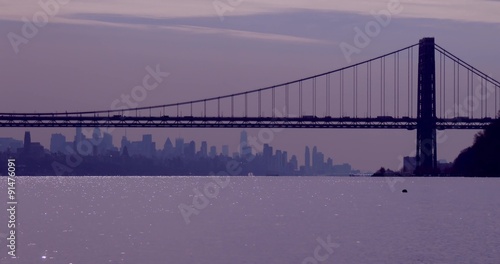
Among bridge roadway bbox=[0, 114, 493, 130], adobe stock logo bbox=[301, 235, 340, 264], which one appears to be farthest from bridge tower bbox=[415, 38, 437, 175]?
adobe stock logo bbox=[301, 235, 340, 264]

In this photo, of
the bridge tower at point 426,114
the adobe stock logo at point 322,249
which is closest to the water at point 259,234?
the adobe stock logo at point 322,249

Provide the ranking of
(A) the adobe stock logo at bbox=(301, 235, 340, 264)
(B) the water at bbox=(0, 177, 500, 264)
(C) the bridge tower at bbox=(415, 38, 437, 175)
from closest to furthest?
(A) the adobe stock logo at bbox=(301, 235, 340, 264)
(B) the water at bbox=(0, 177, 500, 264)
(C) the bridge tower at bbox=(415, 38, 437, 175)

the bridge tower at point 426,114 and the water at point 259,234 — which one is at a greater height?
the bridge tower at point 426,114

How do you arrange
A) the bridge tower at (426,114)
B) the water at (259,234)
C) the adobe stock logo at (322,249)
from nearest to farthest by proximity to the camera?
1. the adobe stock logo at (322,249)
2. the water at (259,234)
3. the bridge tower at (426,114)

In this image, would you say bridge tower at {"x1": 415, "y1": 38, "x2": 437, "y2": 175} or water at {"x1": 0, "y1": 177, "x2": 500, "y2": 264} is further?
bridge tower at {"x1": 415, "y1": 38, "x2": 437, "y2": 175}

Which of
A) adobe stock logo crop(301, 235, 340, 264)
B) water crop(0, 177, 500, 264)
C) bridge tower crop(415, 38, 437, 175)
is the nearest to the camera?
adobe stock logo crop(301, 235, 340, 264)

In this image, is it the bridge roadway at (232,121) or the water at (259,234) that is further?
the bridge roadway at (232,121)

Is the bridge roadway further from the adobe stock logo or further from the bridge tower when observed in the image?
the adobe stock logo

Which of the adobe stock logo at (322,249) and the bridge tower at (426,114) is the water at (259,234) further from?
the bridge tower at (426,114)

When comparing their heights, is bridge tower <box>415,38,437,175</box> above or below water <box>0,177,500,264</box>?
above
